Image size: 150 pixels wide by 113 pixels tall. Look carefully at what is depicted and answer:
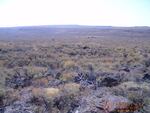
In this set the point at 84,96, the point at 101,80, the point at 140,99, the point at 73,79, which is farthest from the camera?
the point at 73,79

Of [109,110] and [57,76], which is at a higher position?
[109,110]

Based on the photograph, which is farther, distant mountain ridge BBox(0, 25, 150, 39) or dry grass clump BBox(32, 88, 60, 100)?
distant mountain ridge BBox(0, 25, 150, 39)

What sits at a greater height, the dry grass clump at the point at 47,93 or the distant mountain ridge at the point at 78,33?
the dry grass clump at the point at 47,93

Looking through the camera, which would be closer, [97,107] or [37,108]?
[97,107]

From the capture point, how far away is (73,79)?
13109mm

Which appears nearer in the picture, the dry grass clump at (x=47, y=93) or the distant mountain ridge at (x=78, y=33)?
the dry grass clump at (x=47, y=93)

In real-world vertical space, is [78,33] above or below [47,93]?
below

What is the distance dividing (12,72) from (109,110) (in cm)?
910

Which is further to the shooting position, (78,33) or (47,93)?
(78,33)

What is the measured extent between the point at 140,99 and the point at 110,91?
1.58 meters

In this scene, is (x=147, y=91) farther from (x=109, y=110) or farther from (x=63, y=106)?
(x=63, y=106)

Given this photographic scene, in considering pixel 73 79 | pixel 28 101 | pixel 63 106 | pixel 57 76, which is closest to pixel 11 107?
pixel 28 101

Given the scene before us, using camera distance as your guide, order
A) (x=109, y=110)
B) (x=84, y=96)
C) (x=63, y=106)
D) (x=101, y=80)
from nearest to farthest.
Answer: (x=109, y=110) < (x=63, y=106) < (x=84, y=96) < (x=101, y=80)

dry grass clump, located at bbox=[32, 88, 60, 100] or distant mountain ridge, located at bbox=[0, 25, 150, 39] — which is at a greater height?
dry grass clump, located at bbox=[32, 88, 60, 100]
